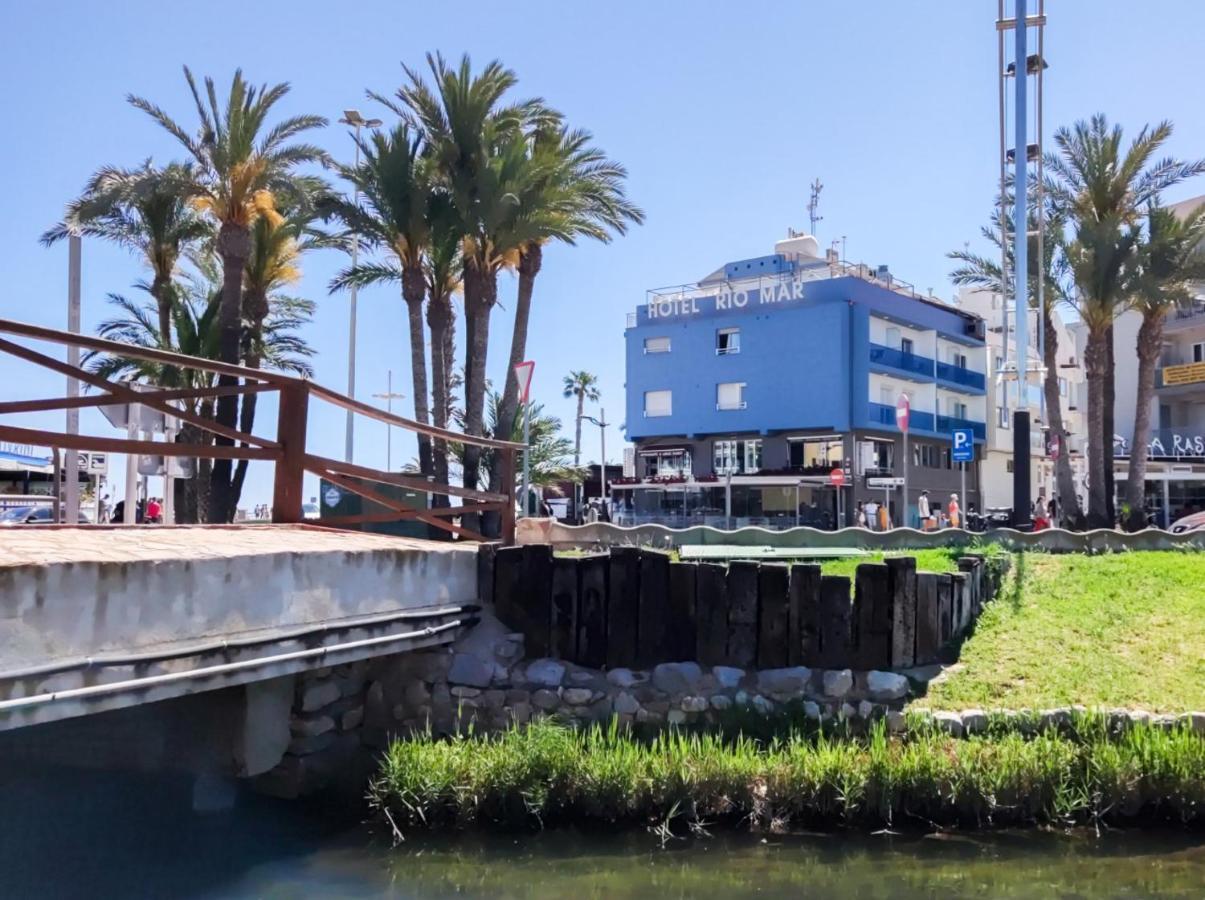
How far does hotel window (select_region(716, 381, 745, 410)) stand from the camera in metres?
46.5

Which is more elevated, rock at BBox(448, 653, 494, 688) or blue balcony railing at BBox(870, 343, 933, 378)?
blue balcony railing at BBox(870, 343, 933, 378)

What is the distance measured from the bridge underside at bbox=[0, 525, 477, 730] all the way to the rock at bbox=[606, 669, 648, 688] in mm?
1519

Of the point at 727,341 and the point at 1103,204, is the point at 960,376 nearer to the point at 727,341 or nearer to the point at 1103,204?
the point at 727,341

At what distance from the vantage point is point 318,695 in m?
8.57

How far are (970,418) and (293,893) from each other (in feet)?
171

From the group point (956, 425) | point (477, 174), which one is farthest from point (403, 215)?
point (956, 425)

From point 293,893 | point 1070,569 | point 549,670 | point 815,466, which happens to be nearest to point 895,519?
point 815,466

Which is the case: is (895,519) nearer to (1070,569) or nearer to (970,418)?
(970,418)

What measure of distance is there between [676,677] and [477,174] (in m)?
15.1

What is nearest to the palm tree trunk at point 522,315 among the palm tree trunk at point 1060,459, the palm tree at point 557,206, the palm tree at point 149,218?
the palm tree at point 557,206

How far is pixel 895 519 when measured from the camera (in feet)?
141

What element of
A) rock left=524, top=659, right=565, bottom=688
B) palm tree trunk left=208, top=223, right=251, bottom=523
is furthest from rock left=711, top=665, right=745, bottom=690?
palm tree trunk left=208, top=223, right=251, bottom=523

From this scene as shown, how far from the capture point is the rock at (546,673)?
9.27 metres

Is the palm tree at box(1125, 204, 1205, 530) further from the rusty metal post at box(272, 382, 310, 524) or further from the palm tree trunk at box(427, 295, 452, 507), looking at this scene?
the rusty metal post at box(272, 382, 310, 524)
